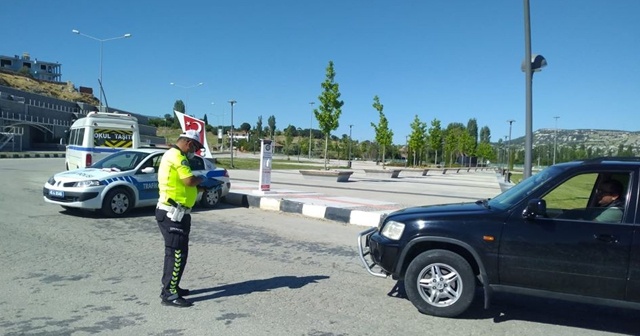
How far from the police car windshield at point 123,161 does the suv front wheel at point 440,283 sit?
7970 mm

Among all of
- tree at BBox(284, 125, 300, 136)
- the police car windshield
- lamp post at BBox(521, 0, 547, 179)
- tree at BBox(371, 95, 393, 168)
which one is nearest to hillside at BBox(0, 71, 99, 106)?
tree at BBox(284, 125, 300, 136)

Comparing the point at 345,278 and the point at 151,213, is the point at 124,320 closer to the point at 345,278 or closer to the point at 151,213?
the point at 345,278

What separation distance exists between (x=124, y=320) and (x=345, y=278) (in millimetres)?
2748

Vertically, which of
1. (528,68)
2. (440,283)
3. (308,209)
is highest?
(528,68)

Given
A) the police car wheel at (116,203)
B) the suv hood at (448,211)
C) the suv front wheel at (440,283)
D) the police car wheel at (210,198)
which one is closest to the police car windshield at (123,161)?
the police car wheel at (116,203)

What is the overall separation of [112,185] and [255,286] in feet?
19.2

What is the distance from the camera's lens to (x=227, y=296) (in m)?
5.07

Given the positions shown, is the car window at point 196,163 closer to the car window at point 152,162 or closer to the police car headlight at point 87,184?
the car window at point 152,162

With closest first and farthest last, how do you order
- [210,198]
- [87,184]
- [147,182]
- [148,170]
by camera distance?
[87,184] < [148,170] < [147,182] < [210,198]

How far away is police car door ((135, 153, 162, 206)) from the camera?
10463mm

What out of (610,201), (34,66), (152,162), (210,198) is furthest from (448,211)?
(34,66)

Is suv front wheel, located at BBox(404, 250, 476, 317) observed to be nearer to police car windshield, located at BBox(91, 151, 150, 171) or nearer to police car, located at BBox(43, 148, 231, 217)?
police car, located at BBox(43, 148, 231, 217)

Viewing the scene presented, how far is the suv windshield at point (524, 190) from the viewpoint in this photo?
4.54 m

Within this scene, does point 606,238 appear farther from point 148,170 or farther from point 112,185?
point 112,185
